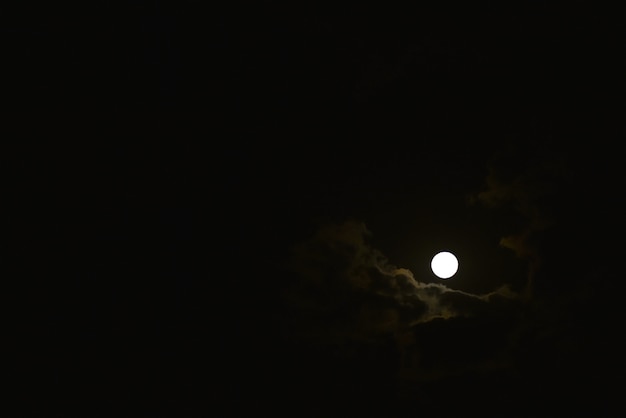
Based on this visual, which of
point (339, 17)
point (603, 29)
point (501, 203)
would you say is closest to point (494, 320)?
point (501, 203)

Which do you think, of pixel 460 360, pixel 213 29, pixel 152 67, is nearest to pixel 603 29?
pixel 460 360

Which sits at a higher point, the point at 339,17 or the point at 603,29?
the point at 603,29

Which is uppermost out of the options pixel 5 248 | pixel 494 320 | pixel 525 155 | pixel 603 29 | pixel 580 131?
pixel 603 29

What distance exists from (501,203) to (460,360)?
0.98m

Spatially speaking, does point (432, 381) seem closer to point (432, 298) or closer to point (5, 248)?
point (432, 298)

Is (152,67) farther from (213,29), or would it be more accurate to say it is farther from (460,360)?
(460,360)

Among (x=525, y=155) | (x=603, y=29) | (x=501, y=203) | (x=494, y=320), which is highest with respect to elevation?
(x=603, y=29)

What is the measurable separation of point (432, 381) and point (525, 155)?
1.47m

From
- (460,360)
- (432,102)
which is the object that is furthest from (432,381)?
(432,102)

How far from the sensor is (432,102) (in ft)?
9.24

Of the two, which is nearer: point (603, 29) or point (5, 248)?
point (603, 29)

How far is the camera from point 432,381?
9.27ft

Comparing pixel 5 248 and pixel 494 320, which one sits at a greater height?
pixel 494 320

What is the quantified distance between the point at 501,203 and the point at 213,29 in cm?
204
